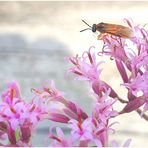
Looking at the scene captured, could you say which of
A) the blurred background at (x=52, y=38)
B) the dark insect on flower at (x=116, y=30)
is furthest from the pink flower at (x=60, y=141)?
the blurred background at (x=52, y=38)

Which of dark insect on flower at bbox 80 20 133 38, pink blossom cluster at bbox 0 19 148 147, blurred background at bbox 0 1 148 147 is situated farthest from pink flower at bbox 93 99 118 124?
blurred background at bbox 0 1 148 147

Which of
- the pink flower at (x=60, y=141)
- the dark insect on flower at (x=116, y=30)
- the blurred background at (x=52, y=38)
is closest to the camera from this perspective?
the pink flower at (x=60, y=141)

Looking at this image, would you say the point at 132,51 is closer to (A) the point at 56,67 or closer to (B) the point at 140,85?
(B) the point at 140,85

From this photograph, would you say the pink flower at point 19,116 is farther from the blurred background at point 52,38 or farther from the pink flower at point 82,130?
the blurred background at point 52,38

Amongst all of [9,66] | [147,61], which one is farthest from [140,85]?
[9,66]

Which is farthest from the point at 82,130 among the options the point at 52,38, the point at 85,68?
the point at 52,38

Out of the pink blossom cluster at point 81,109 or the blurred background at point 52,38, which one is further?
the blurred background at point 52,38
